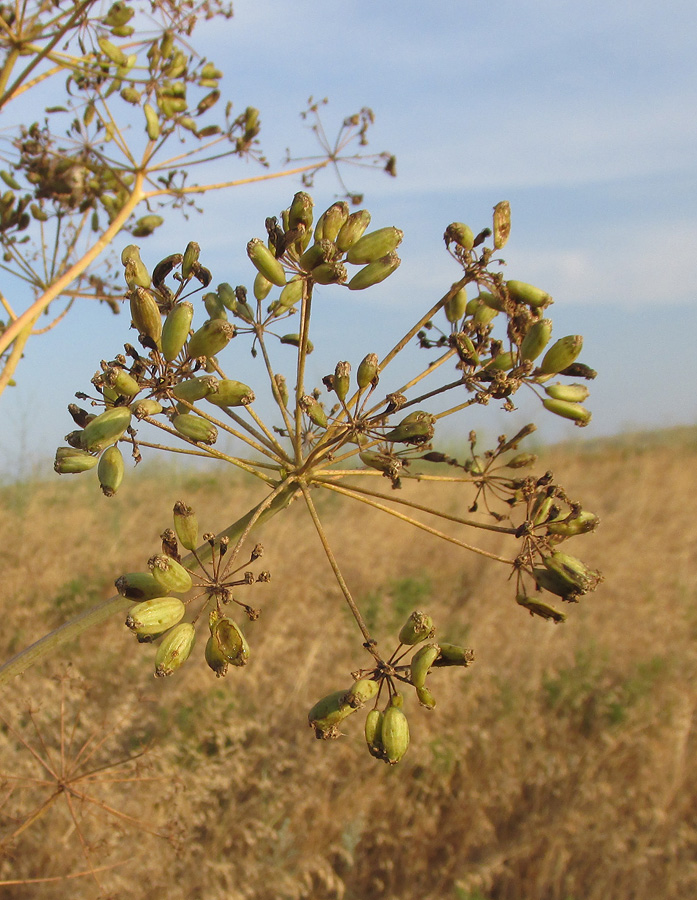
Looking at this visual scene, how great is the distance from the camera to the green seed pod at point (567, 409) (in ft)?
4.50

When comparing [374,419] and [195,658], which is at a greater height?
[374,419]

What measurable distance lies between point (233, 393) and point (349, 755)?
4427 mm

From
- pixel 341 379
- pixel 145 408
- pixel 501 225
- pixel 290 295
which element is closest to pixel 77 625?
pixel 145 408

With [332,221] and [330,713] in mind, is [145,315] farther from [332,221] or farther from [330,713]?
[330,713]

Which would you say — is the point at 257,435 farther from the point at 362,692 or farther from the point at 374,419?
the point at 362,692

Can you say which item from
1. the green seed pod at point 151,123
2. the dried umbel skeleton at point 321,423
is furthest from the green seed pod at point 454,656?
the green seed pod at point 151,123

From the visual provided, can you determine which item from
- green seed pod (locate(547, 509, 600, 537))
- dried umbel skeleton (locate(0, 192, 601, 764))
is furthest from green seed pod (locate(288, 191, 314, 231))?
green seed pod (locate(547, 509, 600, 537))

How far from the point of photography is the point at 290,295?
149 centimetres

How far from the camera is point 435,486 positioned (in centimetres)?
1348

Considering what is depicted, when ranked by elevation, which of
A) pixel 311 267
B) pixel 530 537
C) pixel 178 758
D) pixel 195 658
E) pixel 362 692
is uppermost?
pixel 311 267

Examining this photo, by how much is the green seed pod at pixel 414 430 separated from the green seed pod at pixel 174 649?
0.45m

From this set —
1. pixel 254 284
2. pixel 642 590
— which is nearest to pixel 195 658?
pixel 254 284

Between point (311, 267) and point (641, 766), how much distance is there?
17.0 feet

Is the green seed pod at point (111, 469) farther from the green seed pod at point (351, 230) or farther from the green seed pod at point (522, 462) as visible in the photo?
the green seed pod at point (522, 462)
